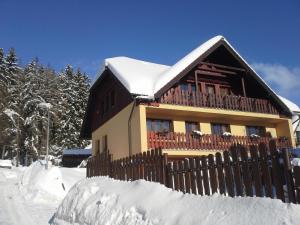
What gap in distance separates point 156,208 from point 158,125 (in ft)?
40.7

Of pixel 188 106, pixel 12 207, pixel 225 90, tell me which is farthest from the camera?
pixel 225 90

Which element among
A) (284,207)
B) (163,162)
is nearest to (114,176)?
(163,162)

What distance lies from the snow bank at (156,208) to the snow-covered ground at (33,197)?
1.89 meters

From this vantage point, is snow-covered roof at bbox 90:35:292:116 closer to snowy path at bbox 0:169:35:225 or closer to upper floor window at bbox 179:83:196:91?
upper floor window at bbox 179:83:196:91

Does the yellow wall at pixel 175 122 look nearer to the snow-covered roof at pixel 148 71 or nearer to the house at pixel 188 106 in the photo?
the house at pixel 188 106

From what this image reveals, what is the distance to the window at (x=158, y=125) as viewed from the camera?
19.1 metres

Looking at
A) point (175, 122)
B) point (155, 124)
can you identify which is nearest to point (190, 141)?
point (175, 122)

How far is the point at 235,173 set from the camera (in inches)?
256

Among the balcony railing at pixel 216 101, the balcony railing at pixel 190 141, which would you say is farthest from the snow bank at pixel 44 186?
the balcony railing at pixel 216 101

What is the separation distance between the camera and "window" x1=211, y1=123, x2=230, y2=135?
69.9 ft

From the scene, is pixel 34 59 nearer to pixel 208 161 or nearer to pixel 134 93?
pixel 134 93

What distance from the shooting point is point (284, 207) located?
511 centimetres

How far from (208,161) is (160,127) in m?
12.2

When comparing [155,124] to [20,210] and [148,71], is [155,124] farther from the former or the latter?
[20,210]
